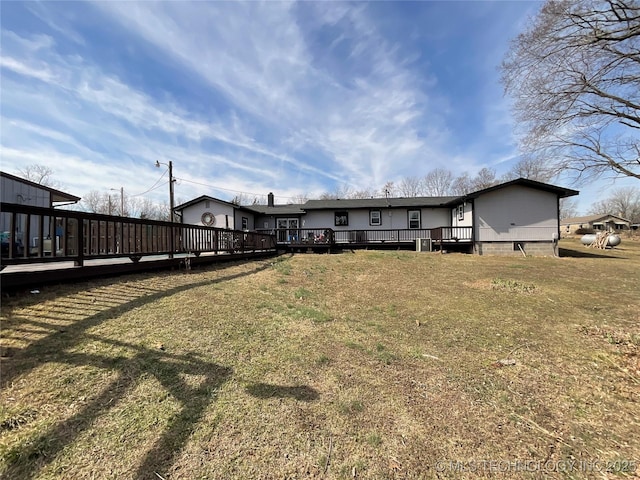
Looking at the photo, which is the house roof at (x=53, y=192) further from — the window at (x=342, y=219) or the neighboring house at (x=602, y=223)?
the neighboring house at (x=602, y=223)

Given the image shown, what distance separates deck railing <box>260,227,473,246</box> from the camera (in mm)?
17391

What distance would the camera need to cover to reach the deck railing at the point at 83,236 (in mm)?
4012

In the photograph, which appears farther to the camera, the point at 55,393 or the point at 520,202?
the point at 520,202

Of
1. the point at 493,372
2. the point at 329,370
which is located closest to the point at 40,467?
the point at 329,370

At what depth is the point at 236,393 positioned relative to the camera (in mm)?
2781

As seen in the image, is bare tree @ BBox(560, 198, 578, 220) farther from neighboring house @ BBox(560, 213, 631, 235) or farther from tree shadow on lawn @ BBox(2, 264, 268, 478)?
tree shadow on lawn @ BBox(2, 264, 268, 478)

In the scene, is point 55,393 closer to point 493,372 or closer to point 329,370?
point 329,370

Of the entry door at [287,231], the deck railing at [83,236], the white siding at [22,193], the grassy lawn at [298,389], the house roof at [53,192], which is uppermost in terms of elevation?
the house roof at [53,192]

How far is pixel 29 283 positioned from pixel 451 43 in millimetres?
14443

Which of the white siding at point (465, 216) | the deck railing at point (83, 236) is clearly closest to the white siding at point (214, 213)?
the deck railing at point (83, 236)

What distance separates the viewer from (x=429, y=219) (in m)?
20.5

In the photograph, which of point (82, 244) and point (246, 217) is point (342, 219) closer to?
point (246, 217)

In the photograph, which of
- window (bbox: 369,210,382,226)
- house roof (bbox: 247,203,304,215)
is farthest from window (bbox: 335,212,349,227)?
house roof (bbox: 247,203,304,215)

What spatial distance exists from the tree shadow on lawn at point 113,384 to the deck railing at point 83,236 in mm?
1370
